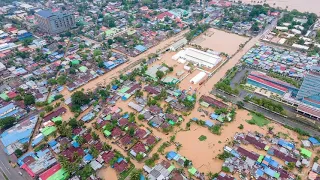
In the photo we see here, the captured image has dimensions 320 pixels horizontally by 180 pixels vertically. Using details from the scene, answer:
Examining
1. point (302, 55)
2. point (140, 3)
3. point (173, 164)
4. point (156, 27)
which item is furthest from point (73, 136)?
point (140, 3)

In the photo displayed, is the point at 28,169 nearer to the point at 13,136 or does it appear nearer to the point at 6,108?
the point at 13,136

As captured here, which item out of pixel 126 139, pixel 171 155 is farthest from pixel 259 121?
pixel 126 139

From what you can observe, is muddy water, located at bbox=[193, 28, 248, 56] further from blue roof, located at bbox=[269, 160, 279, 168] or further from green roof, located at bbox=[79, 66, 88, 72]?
blue roof, located at bbox=[269, 160, 279, 168]

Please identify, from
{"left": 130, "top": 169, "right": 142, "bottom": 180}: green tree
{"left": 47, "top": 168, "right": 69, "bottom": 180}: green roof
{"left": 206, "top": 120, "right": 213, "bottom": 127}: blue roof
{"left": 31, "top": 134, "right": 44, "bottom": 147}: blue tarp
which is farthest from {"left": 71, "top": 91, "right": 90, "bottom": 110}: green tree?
{"left": 206, "top": 120, "right": 213, "bottom": 127}: blue roof

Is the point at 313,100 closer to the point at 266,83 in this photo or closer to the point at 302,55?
the point at 266,83

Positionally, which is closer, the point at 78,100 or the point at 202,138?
the point at 202,138

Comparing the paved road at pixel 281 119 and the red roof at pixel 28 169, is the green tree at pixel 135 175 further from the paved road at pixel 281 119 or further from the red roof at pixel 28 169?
the paved road at pixel 281 119
